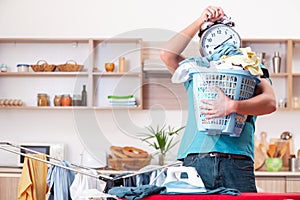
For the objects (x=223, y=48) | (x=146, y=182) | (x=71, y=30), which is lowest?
(x=146, y=182)

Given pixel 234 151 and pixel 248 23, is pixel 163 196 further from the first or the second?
pixel 248 23

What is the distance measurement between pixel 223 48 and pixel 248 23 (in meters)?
3.58

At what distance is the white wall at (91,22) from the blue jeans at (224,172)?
10.9 ft

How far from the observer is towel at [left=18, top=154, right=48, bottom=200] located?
141 inches

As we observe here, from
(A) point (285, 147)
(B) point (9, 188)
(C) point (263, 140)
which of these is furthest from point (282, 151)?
(B) point (9, 188)

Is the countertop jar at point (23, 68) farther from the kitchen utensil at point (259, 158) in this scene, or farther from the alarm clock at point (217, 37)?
the alarm clock at point (217, 37)

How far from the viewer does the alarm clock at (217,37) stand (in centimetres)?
206

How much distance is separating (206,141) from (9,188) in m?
3.27

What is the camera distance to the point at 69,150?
5406 millimetres

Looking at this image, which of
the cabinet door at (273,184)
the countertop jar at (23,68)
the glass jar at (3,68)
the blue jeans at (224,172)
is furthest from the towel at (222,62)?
the glass jar at (3,68)

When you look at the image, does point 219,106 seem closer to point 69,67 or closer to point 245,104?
point 245,104

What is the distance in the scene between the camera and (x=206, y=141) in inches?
79.8

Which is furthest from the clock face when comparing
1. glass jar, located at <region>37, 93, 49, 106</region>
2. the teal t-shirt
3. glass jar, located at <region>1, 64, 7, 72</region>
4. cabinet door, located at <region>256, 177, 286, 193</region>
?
glass jar, located at <region>1, 64, 7, 72</region>

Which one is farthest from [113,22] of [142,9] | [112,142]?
[112,142]
